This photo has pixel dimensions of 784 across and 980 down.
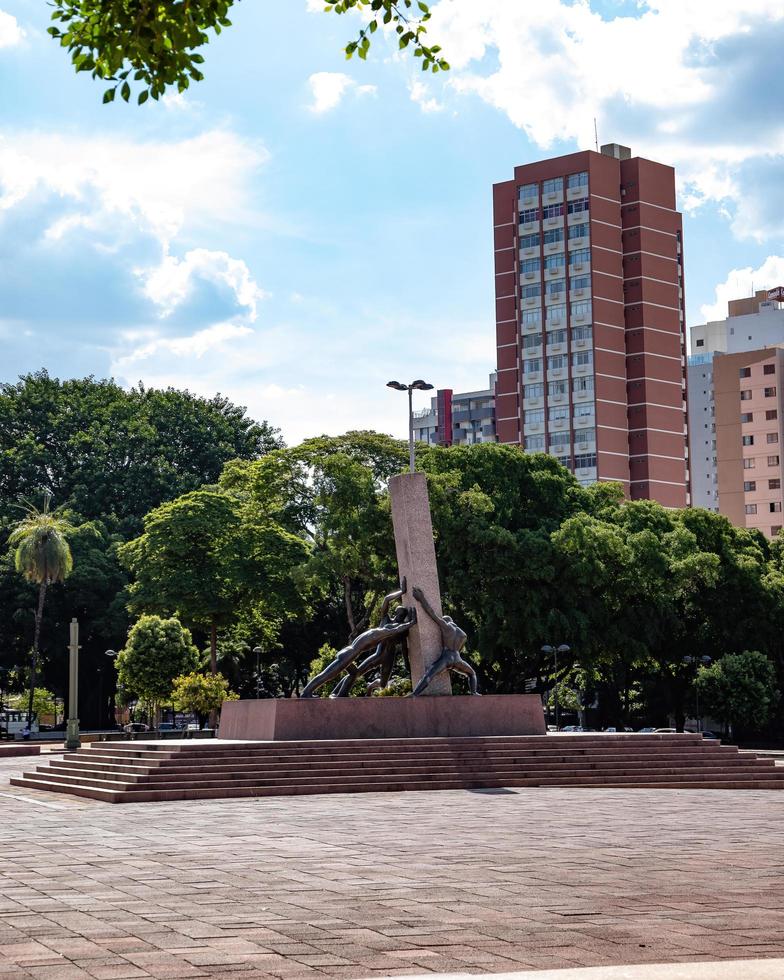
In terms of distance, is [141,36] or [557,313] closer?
[141,36]

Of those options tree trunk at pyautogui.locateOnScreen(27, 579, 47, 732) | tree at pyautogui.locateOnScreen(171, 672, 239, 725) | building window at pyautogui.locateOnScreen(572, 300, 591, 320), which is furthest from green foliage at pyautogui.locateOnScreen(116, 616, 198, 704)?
building window at pyautogui.locateOnScreen(572, 300, 591, 320)

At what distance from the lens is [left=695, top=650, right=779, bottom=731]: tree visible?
48.8 m

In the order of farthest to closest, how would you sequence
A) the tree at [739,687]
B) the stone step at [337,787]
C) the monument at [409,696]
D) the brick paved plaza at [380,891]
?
the tree at [739,687]
the monument at [409,696]
the stone step at [337,787]
the brick paved plaza at [380,891]

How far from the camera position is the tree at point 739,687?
160 feet

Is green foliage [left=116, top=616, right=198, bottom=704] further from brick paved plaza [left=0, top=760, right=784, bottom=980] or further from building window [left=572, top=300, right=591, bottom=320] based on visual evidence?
building window [left=572, top=300, right=591, bottom=320]

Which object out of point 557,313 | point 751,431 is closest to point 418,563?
point 557,313

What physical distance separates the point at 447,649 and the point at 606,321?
68508 mm

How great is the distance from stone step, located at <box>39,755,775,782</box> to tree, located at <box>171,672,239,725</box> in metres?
21.1

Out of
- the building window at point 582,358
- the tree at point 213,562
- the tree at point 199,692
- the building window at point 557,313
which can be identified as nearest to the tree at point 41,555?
the tree at point 213,562

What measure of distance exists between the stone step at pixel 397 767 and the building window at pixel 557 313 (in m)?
70.9

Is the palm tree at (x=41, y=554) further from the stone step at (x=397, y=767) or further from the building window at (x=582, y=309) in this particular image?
the building window at (x=582, y=309)

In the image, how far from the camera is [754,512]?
97.8 meters

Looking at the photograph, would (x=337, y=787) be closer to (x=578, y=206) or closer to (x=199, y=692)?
(x=199, y=692)

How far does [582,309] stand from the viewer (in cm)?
9456
